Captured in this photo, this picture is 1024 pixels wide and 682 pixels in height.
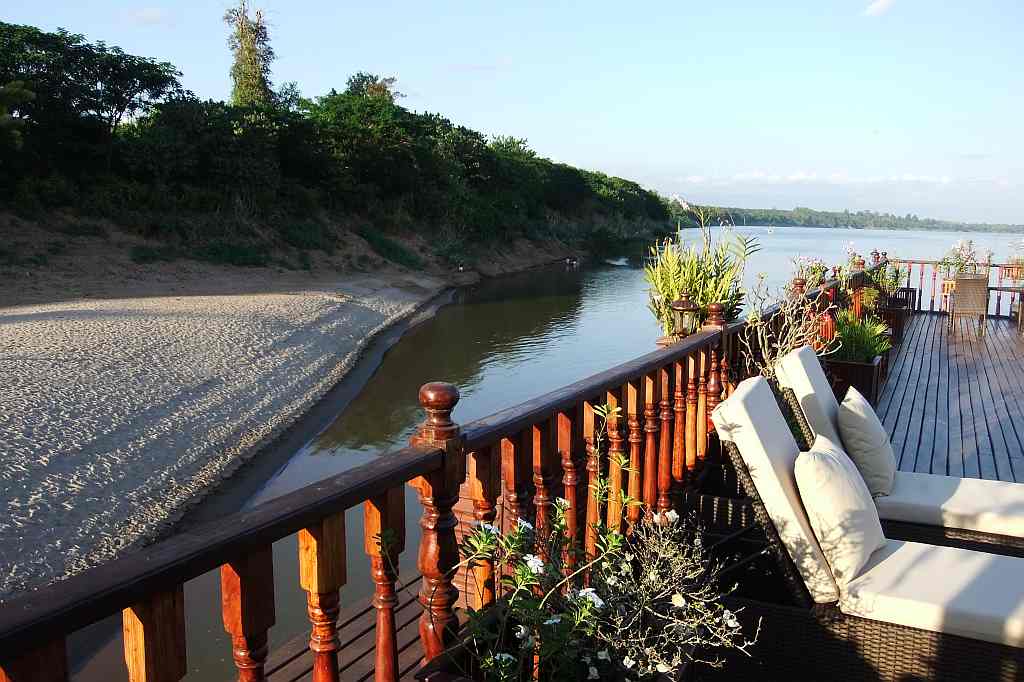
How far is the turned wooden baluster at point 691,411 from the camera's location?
3.41m

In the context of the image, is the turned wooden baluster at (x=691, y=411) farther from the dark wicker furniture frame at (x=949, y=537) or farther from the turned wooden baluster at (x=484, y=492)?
the turned wooden baluster at (x=484, y=492)

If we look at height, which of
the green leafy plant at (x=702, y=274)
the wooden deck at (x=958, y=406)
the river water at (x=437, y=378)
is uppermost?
the green leafy plant at (x=702, y=274)

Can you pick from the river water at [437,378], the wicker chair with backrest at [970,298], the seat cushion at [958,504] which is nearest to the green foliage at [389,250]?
the river water at [437,378]

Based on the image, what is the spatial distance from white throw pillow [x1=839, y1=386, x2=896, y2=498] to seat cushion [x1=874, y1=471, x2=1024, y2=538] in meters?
0.06

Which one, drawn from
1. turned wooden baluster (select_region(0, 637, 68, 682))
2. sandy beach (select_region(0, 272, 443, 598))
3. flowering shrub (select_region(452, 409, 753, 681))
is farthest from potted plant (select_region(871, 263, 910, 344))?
turned wooden baluster (select_region(0, 637, 68, 682))

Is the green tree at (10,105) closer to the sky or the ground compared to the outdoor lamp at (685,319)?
closer to the sky

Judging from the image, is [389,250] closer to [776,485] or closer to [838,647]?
[776,485]

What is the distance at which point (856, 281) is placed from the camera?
8680mm

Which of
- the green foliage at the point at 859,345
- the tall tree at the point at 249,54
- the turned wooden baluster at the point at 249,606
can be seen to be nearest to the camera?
the turned wooden baluster at the point at 249,606

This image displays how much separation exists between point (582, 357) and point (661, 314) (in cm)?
883

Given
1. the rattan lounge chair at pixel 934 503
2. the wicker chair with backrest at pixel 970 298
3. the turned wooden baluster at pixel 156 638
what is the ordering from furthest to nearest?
the wicker chair with backrest at pixel 970 298, the rattan lounge chair at pixel 934 503, the turned wooden baluster at pixel 156 638

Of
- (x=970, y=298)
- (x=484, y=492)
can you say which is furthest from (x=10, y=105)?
(x=484, y=492)

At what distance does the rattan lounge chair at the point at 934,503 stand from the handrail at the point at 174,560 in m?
2.38

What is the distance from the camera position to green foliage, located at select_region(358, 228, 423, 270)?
26.8 m
